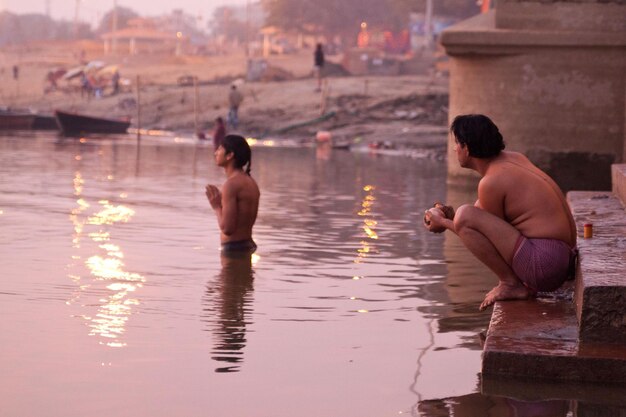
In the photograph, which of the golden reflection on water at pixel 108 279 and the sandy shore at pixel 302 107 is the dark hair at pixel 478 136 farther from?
the sandy shore at pixel 302 107

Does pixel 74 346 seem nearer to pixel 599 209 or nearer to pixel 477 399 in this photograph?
pixel 477 399

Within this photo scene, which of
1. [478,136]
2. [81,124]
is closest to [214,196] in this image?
[478,136]

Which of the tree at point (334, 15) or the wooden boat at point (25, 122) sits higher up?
the tree at point (334, 15)

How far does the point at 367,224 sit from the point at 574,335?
7.93 metres

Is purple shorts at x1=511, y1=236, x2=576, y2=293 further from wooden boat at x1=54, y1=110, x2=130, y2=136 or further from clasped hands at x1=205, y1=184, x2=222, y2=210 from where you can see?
wooden boat at x1=54, y1=110, x2=130, y2=136

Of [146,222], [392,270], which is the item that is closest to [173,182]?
[146,222]

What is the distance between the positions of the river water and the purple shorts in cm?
56

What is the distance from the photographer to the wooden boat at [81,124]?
40219 millimetres

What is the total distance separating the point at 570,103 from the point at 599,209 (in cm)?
778

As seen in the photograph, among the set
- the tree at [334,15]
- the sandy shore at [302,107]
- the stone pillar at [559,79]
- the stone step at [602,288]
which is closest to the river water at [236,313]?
the stone step at [602,288]

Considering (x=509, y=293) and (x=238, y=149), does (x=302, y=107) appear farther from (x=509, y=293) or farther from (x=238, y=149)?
(x=509, y=293)

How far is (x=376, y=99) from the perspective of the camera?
40.9m

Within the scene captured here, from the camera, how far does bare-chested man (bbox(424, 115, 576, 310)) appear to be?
6957 mm

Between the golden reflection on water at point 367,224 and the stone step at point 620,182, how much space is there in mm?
2227
